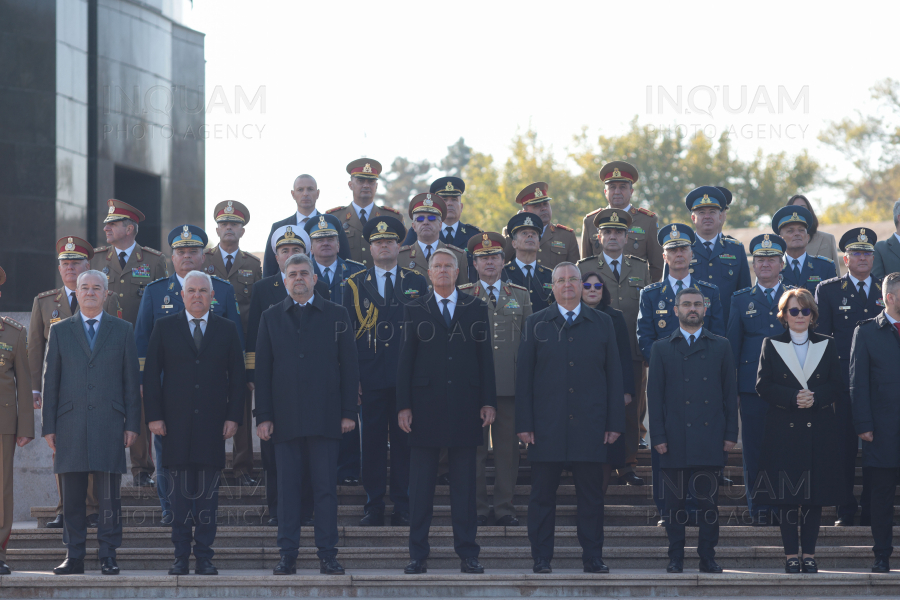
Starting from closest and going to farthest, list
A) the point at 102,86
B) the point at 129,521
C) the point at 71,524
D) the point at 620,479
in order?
the point at 71,524 < the point at 129,521 < the point at 620,479 < the point at 102,86

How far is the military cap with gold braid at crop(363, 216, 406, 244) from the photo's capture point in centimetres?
898

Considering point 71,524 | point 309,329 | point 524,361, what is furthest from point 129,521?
point 524,361

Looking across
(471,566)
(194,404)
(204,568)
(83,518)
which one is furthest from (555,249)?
(83,518)

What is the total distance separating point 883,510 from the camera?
7824 mm

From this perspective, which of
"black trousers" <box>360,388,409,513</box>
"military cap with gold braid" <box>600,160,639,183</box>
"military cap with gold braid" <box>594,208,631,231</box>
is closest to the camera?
"black trousers" <box>360,388,409,513</box>

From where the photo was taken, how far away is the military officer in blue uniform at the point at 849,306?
29.0 feet

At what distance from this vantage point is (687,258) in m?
9.15

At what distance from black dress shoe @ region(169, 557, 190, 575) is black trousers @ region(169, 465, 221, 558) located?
3 cm

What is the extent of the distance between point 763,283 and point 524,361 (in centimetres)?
249

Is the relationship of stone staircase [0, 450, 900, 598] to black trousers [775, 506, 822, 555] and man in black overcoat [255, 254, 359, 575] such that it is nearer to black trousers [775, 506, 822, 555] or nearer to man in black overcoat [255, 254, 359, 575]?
black trousers [775, 506, 822, 555]

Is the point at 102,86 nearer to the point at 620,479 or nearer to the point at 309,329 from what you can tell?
the point at 309,329

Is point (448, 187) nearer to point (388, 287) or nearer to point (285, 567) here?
point (388, 287)

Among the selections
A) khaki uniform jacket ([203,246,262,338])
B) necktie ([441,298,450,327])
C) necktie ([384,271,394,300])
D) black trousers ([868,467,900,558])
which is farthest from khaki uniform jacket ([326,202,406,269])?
black trousers ([868,467,900,558])

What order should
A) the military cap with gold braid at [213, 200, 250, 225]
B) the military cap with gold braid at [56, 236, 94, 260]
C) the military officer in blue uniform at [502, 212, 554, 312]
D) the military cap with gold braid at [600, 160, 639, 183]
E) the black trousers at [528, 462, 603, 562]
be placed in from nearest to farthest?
the black trousers at [528, 462, 603, 562], the military cap with gold braid at [56, 236, 94, 260], the military officer in blue uniform at [502, 212, 554, 312], the military cap with gold braid at [213, 200, 250, 225], the military cap with gold braid at [600, 160, 639, 183]
